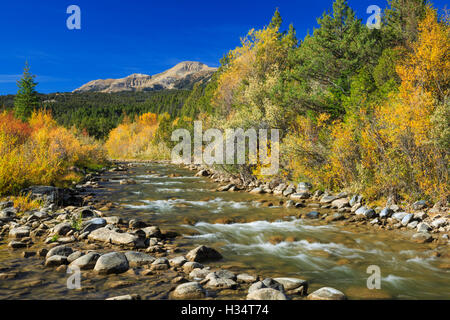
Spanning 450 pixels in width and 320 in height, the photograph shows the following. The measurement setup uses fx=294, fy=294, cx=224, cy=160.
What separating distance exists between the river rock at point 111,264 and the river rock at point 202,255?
167 cm

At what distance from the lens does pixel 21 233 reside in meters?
9.09

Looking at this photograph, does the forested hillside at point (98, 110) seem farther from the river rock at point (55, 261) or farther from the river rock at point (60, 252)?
the river rock at point (55, 261)

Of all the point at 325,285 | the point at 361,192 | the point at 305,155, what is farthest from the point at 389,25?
the point at 325,285

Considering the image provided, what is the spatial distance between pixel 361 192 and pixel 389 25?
60.8ft

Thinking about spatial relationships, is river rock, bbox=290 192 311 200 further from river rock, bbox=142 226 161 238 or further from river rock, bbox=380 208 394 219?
river rock, bbox=142 226 161 238

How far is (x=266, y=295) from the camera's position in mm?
5359

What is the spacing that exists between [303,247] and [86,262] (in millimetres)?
6462

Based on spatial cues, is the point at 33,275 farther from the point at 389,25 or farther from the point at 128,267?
the point at 389,25

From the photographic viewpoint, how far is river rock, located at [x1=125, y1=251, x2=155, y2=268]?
7266 millimetres

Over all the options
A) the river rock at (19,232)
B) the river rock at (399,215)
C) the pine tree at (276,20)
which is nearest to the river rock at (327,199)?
the river rock at (399,215)

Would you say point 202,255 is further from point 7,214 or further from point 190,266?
point 7,214

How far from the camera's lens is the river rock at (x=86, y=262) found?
22.6 ft

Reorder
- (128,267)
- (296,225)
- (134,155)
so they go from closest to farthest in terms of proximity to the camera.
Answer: (128,267)
(296,225)
(134,155)

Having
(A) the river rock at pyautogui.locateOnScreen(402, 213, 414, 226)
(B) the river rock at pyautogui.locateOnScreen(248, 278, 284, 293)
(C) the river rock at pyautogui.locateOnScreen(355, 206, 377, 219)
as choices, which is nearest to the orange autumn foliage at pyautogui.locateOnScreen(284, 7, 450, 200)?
(C) the river rock at pyautogui.locateOnScreen(355, 206, 377, 219)
